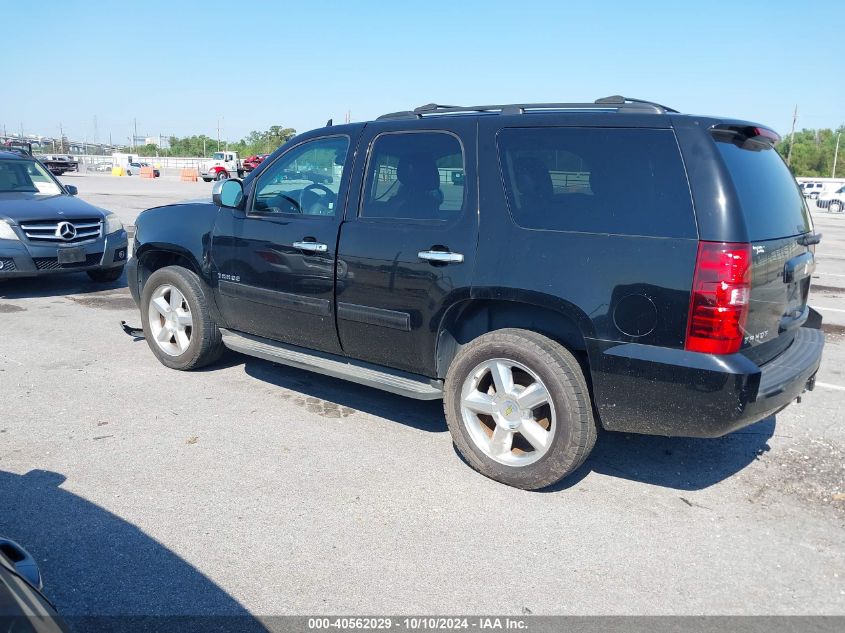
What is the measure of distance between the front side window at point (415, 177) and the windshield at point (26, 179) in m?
6.87

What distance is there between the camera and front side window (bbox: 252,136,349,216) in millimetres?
4703

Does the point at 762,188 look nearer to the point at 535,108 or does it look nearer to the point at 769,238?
the point at 769,238

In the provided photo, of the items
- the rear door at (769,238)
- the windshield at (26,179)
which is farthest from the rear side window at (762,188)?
the windshield at (26,179)

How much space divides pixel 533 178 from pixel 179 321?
3.22m

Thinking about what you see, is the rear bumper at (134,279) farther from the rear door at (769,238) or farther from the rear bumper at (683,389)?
the rear door at (769,238)

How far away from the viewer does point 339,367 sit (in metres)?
4.63

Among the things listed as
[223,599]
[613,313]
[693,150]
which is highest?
[693,150]

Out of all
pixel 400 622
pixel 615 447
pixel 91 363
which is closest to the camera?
pixel 400 622

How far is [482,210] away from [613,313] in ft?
3.13

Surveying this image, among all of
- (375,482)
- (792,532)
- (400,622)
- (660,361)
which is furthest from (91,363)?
(792,532)

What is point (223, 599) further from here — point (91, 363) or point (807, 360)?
point (91, 363)

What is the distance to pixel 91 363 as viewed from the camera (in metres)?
5.96

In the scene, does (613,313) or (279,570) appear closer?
(279,570)

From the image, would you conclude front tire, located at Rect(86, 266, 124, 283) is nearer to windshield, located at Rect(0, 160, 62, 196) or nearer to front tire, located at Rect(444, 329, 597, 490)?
windshield, located at Rect(0, 160, 62, 196)
